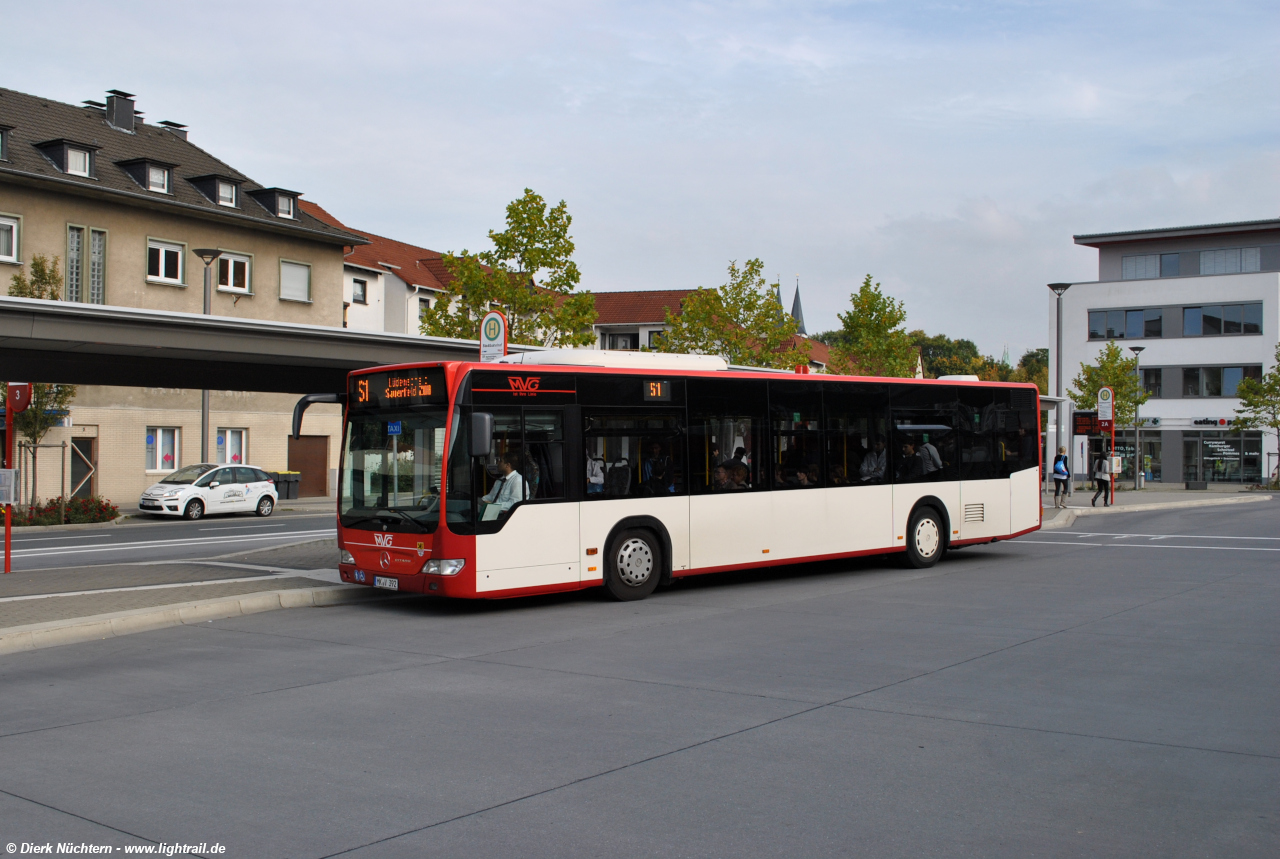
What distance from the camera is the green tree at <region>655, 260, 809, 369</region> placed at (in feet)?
166

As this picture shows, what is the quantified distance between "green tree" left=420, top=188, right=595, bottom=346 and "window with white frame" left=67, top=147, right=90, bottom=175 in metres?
12.2

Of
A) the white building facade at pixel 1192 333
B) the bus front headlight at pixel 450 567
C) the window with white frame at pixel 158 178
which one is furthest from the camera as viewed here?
the white building facade at pixel 1192 333

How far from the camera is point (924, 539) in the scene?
17000 mm

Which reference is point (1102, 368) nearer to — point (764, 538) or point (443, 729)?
point (764, 538)

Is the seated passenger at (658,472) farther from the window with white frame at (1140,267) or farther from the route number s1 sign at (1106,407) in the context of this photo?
the window with white frame at (1140,267)

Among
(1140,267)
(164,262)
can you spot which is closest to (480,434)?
(164,262)

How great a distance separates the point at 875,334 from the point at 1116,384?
40.8ft

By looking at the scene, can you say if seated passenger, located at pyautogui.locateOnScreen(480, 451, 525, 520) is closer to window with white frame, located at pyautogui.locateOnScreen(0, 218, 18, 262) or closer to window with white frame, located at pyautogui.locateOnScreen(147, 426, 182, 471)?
window with white frame, located at pyautogui.locateOnScreen(0, 218, 18, 262)

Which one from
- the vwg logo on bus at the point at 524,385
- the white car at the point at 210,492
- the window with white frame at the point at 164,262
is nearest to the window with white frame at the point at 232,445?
the window with white frame at the point at 164,262

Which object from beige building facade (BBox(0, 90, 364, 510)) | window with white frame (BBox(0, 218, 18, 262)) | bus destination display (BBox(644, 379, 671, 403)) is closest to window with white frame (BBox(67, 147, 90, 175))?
beige building facade (BBox(0, 90, 364, 510))

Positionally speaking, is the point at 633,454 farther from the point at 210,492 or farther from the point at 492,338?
the point at 210,492

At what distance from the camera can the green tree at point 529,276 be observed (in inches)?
1442

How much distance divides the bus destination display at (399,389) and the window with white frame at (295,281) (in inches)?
1264

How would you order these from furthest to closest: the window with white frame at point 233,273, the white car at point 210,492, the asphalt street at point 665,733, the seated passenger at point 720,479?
1. the window with white frame at point 233,273
2. the white car at point 210,492
3. the seated passenger at point 720,479
4. the asphalt street at point 665,733
